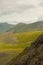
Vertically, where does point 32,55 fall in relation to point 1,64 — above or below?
above

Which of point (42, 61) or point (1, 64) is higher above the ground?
point (42, 61)

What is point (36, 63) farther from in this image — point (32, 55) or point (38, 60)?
point (32, 55)

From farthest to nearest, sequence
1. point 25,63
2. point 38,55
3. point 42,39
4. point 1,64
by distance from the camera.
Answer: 1. point 1,64
2. point 42,39
3. point 25,63
4. point 38,55

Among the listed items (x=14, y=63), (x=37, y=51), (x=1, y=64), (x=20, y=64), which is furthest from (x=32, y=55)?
(x=1, y=64)

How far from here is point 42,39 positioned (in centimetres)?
7056

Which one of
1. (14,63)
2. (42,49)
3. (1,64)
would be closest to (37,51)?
(42,49)

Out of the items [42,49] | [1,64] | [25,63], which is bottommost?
[1,64]

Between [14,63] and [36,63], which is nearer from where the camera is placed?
[36,63]

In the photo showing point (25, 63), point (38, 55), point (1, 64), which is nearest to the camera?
point (38, 55)

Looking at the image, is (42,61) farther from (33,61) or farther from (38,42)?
(38,42)

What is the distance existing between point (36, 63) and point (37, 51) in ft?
24.8

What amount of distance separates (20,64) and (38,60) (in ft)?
39.6

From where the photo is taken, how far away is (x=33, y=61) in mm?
57750

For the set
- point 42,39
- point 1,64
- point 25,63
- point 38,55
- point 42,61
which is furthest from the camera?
point 1,64
